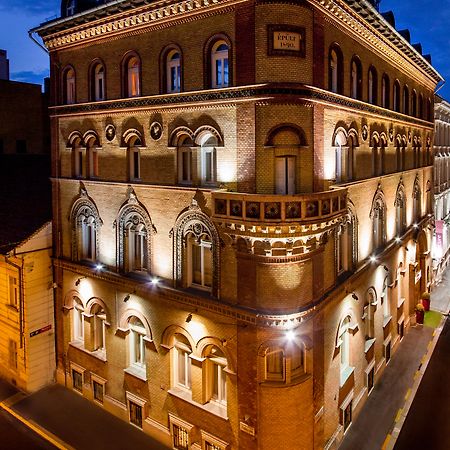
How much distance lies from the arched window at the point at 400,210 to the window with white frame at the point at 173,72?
15.5 m

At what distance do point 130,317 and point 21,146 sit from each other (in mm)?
22807

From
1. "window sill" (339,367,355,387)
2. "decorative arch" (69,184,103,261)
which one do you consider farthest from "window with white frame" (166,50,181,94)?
"window sill" (339,367,355,387)

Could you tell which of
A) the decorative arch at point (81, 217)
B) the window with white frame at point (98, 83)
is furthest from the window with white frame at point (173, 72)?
the decorative arch at point (81, 217)

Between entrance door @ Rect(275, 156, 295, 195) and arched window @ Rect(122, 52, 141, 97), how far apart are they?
23.9 ft

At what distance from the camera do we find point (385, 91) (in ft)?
77.5

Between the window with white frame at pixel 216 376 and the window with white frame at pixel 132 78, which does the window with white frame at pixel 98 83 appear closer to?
the window with white frame at pixel 132 78

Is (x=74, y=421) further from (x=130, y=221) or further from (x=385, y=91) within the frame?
(x=385, y=91)

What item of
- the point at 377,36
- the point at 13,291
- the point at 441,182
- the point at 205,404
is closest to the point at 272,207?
the point at 205,404

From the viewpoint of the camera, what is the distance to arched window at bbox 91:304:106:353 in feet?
68.9

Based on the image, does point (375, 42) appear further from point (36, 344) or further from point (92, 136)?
point (36, 344)

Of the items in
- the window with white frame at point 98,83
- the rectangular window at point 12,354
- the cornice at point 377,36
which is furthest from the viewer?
the rectangular window at point 12,354

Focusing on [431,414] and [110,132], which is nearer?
[110,132]

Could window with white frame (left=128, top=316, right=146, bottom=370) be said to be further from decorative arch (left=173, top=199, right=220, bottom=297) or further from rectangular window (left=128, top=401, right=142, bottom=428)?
decorative arch (left=173, top=199, right=220, bottom=297)

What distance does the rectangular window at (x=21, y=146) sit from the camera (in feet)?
117
